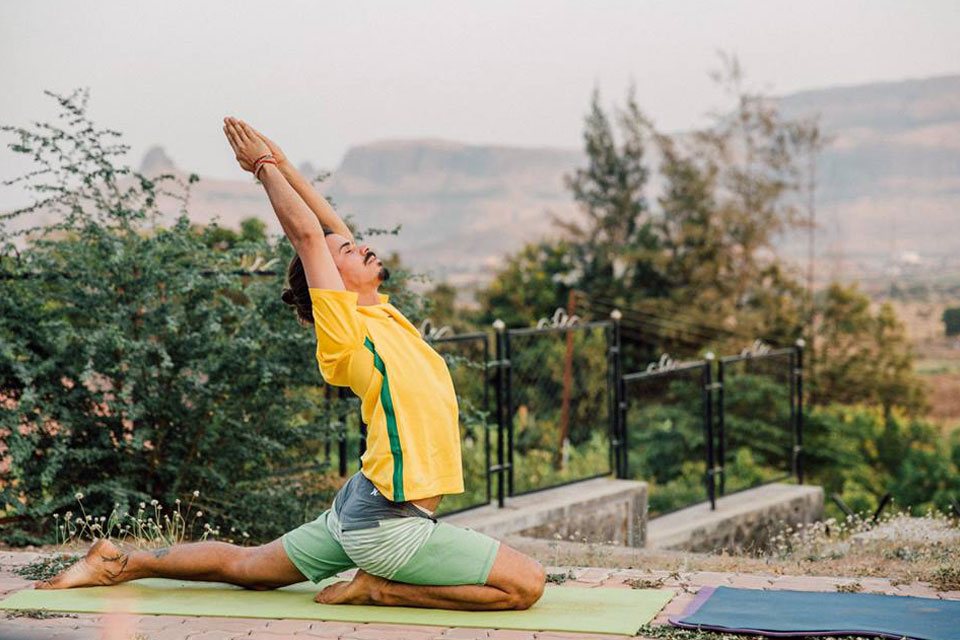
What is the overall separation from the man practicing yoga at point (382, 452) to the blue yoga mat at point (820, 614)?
684 mm

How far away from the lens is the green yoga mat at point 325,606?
457 centimetres

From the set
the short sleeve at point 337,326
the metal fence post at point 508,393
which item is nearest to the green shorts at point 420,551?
the short sleeve at point 337,326

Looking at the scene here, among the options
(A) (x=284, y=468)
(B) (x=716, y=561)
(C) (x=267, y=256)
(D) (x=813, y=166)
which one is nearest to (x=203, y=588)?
(B) (x=716, y=561)

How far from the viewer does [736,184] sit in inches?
1185

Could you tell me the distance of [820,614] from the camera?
14.9 ft

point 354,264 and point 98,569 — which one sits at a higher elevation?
point 354,264

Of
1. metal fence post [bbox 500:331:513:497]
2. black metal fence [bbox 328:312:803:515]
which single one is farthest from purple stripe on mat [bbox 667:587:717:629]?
black metal fence [bbox 328:312:803:515]

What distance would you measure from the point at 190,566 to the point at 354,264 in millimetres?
1382

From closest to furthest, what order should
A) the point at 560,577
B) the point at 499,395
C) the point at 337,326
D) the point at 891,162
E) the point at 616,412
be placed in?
1. the point at 337,326
2. the point at 560,577
3. the point at 499,395
4. the point at 616,412
5. the point at 891,162

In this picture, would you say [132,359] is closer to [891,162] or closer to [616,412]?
[616,412]

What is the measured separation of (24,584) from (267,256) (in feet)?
12.2

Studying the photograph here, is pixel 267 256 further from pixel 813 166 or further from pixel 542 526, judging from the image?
pixel 813 166

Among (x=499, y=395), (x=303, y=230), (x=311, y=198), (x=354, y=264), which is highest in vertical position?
(x=311, y=198)

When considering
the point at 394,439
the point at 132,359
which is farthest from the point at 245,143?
the point at 132,359
